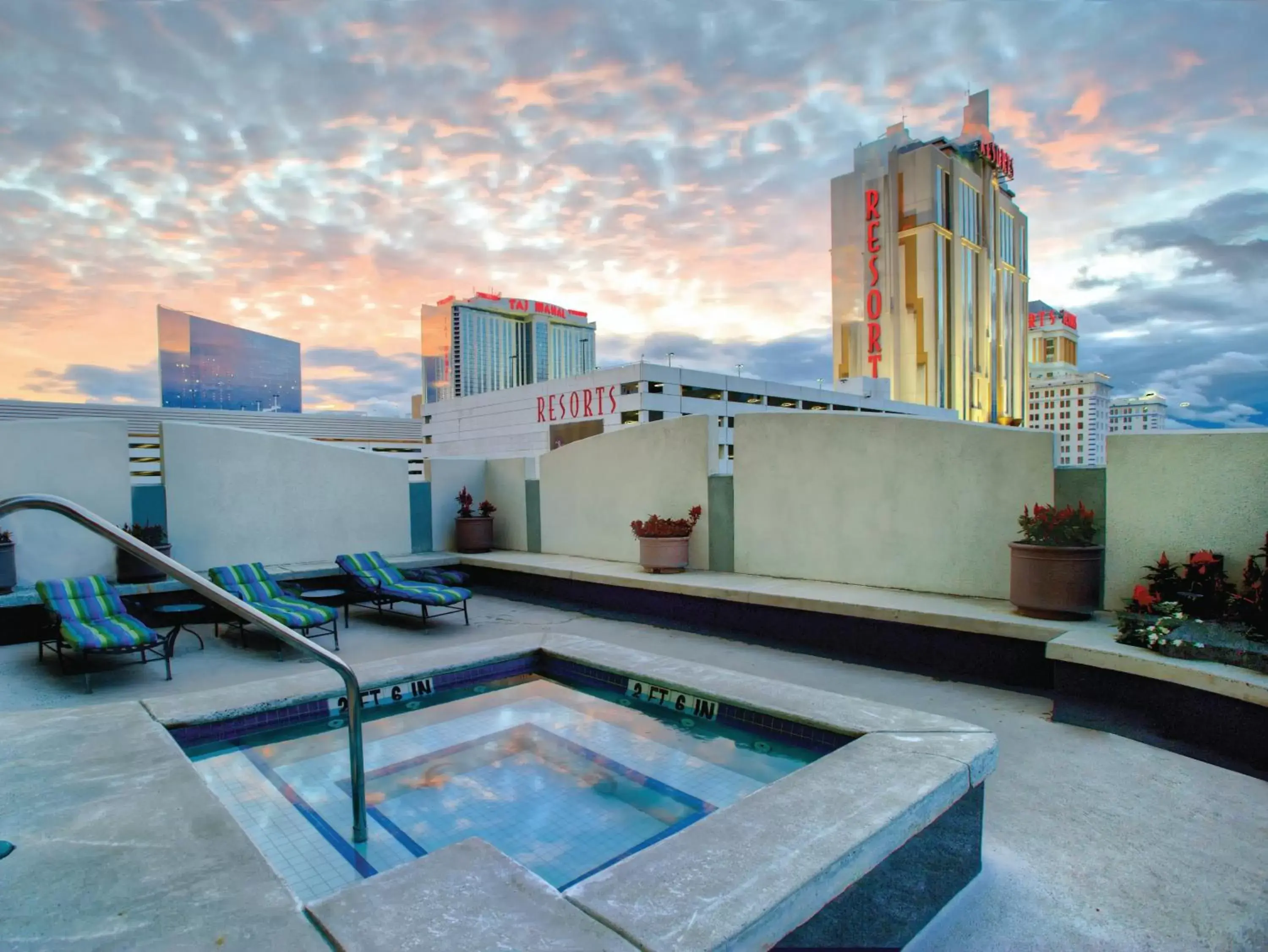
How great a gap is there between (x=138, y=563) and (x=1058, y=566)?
842 centimetres

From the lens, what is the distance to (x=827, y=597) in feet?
19.1

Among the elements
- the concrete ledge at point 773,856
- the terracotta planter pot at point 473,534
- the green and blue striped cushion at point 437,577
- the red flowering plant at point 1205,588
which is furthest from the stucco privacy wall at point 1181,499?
the terracotta planter pot at point 473,534

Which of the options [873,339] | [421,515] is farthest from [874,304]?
[421,515]

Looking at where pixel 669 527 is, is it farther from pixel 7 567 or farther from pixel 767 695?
pixel 7 567

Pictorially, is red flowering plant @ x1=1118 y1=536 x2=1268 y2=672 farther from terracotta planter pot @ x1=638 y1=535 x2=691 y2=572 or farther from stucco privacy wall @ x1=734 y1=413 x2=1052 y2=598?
terracotta planter pot @ x1=638 y1=535 x2=691 y2=572

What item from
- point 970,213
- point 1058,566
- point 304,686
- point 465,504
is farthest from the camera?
point 970,213

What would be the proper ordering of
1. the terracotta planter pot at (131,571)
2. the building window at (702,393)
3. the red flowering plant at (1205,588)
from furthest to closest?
the building window at (702,393) < the terracotta planter pot at (131,571) < the red flowering plant at (1205,588)

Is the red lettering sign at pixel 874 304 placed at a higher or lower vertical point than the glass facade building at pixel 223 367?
higher

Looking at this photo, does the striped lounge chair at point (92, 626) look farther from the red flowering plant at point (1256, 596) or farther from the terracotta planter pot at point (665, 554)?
the red flowering plant at point (1256, 596)

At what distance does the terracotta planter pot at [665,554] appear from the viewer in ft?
24.6

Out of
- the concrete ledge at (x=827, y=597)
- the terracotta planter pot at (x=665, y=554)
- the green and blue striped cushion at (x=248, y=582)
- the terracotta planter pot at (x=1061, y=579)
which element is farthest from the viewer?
the terracotta planter pot at (x=665, y=554)

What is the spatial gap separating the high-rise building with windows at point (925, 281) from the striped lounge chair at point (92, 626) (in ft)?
213

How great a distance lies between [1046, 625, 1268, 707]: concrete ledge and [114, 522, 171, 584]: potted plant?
8050mm

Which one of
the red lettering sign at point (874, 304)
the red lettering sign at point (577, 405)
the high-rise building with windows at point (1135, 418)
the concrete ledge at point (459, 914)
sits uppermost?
the red lettering sign at point (874, 304)
